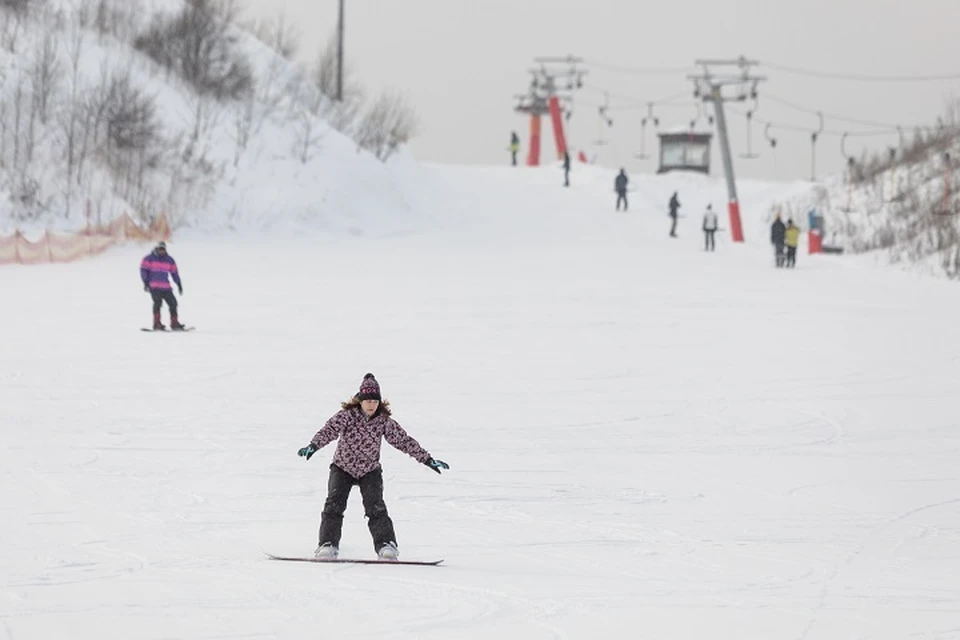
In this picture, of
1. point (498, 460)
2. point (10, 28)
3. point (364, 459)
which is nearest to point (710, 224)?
point (10, 28)

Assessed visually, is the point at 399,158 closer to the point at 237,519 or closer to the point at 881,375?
the point at 881,375

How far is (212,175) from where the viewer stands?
4734 centimetres

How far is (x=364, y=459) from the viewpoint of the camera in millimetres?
9562

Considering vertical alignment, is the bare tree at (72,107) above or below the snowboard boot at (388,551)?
above

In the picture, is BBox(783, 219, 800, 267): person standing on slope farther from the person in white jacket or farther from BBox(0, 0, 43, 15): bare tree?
BBox(0, 0, 43, 15): bare tree

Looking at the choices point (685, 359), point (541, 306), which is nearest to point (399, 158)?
point (541, 306)

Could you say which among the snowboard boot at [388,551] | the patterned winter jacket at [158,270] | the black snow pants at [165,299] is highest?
the patterned winter jacket at [158,270]

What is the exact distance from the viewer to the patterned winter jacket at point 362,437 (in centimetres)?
943

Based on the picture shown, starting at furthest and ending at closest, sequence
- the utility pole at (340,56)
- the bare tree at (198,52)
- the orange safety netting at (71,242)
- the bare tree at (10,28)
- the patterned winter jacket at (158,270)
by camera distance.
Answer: the utility pole at (340,56) < the bare tree at (198,52) < the bare tree at (10,28) < the orange safety netting at (71,242) < the patterned winter jacket at (158,270)

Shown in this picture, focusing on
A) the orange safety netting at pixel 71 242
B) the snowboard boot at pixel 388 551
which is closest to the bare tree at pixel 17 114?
the orange safety netting at pixel 71 242

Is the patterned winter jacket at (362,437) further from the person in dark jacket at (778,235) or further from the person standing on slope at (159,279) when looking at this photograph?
the person in dark jacket at (778,235)

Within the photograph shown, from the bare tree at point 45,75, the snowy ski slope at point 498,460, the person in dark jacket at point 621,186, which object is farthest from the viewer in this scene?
the person in dark jacket at point 621,186

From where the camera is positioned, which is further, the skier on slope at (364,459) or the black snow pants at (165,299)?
the black snow pants at (165,299)

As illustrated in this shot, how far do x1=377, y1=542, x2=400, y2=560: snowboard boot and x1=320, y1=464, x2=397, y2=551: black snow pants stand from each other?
0.03 meters
